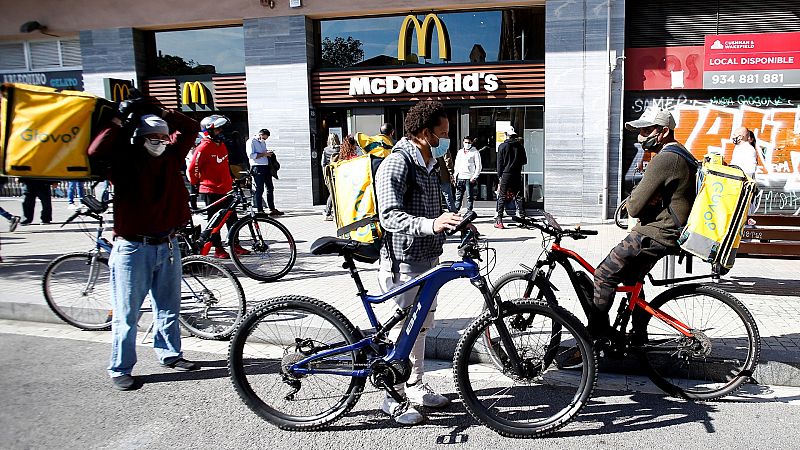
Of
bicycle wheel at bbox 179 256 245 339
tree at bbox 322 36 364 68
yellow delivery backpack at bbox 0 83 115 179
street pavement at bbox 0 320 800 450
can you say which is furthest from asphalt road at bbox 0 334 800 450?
tree at bbox 322 36 364 68

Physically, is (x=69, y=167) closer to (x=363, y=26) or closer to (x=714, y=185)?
(x=714, y=185)

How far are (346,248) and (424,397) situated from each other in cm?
119

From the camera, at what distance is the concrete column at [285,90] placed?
562 inches

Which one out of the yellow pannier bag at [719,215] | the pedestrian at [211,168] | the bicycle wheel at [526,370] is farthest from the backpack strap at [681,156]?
the pedestrian at [211,168]

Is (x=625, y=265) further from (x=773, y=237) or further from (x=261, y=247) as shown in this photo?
(x=261, y=247)

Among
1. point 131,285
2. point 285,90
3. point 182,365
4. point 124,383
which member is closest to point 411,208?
point 131,285

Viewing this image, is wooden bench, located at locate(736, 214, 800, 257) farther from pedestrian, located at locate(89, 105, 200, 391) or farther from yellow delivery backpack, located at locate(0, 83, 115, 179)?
yellow delivery backpack, located at locate(0, 83, 115, 179)

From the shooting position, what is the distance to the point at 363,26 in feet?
47.3

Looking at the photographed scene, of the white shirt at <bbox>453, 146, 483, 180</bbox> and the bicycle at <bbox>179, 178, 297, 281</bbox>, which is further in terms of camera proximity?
the white shirt at <bbox>453, 146, 483, 180</bbox>

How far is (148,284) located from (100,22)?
542 inches

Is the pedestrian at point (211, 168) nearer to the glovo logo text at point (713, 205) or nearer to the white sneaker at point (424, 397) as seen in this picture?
the white sneaker at point (424, 397)

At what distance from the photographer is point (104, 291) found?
5.76 meters

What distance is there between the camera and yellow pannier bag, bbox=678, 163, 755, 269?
12.6 ft

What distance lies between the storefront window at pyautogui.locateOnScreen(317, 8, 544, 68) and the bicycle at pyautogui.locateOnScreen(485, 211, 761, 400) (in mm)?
9901
